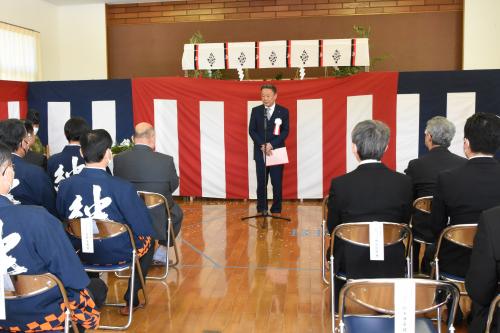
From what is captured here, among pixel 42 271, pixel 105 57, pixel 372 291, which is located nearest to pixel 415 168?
pixel 372 291

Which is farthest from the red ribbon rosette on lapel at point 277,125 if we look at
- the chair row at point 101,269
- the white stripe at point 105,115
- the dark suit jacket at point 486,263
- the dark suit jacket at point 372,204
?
the dark suit jacket at point 486,263

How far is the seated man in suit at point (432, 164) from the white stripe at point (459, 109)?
3241 millimetres

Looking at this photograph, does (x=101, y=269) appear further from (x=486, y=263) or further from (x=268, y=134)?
(x=268, y=134)

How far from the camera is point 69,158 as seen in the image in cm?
395

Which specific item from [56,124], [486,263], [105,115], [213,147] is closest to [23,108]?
[56,124]

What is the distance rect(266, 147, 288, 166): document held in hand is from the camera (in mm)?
5969

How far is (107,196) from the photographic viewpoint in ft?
9.99

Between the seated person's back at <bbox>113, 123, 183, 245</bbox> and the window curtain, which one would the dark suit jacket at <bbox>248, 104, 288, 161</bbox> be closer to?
the seated person's back at <bbox>113, 123, 183, 245</bbox>

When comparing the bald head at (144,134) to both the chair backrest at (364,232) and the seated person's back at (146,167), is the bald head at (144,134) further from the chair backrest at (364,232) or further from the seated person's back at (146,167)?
the chair backrest at (364,232)

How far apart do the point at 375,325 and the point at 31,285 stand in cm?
138

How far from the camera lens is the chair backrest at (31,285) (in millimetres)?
1969

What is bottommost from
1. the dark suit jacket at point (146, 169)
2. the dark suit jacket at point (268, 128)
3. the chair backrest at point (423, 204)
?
the chair backrest at point (423, 204)

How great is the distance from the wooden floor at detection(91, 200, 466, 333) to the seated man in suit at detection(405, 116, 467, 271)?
84cm

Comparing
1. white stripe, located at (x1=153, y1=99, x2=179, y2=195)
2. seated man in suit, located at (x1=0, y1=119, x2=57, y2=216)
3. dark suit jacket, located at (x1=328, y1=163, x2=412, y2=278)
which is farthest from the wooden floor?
white stripe, located at (x1=153, y1=99, x2=179, y2=195)
